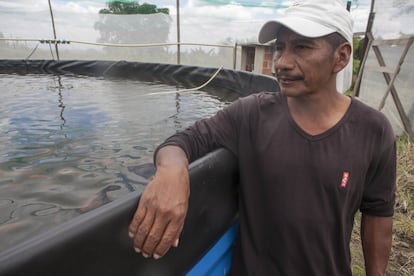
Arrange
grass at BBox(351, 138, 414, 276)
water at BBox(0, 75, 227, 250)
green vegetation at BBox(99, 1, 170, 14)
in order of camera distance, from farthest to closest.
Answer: green vegetation at BBox(99, 1, 170, 14), grass at BBox(351, 138, 414, 276), water at BBox(0, 75, 227, 250)

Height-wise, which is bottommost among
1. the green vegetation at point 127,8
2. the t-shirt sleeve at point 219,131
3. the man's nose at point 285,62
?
the t-shirt sleeve at point 219,131

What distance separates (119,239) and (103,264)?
64mm

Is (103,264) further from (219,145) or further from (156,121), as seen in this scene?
(156,121)

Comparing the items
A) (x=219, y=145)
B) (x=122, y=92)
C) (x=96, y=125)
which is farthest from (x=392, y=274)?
(x=122, y=92)

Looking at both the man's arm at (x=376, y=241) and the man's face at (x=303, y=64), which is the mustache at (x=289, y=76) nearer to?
the man's face at (x=303, y=64)

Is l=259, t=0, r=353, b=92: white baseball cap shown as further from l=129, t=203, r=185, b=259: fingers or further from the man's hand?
l=129, t=203, r=185, b=259: fingers

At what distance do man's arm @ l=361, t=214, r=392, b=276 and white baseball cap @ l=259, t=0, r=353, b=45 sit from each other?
735 millimetres

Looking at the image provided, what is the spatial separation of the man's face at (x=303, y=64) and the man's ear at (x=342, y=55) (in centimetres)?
2

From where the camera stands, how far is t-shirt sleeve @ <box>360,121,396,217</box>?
109cm

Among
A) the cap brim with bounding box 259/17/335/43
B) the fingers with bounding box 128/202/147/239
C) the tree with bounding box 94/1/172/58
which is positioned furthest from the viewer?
the tree with bounding box 94/1/172/58

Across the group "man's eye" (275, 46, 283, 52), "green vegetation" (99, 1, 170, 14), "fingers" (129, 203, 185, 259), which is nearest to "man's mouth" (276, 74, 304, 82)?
"man's eye" (275, 46, 283, 52)

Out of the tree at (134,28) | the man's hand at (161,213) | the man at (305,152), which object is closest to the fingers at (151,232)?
the man's hand at (161,213)

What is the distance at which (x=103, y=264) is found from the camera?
0.71 meters

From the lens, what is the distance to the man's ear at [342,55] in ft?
3.53
